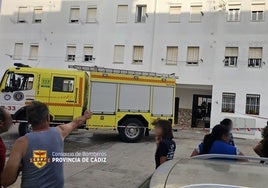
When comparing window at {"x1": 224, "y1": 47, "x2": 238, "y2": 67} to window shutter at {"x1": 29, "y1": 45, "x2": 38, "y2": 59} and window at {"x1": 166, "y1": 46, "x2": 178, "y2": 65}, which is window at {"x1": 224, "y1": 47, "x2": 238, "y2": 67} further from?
window shutter at {"x1": 29, "y1": 45, "x2": 38, "y2": 59}

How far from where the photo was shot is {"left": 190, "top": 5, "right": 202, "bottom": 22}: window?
77.7 feet

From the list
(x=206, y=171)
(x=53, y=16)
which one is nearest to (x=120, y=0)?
(x=53, y=16)

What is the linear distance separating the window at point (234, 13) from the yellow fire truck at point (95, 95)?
9931 mm

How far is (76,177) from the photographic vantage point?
809cm

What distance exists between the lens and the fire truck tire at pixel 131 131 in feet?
47.0

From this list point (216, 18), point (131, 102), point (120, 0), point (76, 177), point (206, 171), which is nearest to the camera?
point (206, 171)

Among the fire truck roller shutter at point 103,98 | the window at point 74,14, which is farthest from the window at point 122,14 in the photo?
the fire truck roller shutter at point 103,98

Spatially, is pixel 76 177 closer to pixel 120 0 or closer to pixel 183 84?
pixel 183 84

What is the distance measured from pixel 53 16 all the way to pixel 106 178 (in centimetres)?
2125

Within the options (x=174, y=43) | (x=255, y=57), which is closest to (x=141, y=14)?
(x=174, y=43)

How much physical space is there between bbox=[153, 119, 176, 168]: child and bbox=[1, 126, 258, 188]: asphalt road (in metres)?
0.48

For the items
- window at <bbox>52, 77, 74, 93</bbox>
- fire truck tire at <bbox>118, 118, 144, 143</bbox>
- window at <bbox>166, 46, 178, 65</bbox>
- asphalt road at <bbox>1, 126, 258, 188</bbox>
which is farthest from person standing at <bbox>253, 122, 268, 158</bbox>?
window at <bbox>166, 46, 178, 65</bbox>

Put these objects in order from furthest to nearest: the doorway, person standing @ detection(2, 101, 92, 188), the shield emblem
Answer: the doorway
the shield emblem
person standing @ detection(2, 101, 92, 188)

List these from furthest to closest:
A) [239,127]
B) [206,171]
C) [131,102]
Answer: [239,127]
[131,102]
[206,171]
